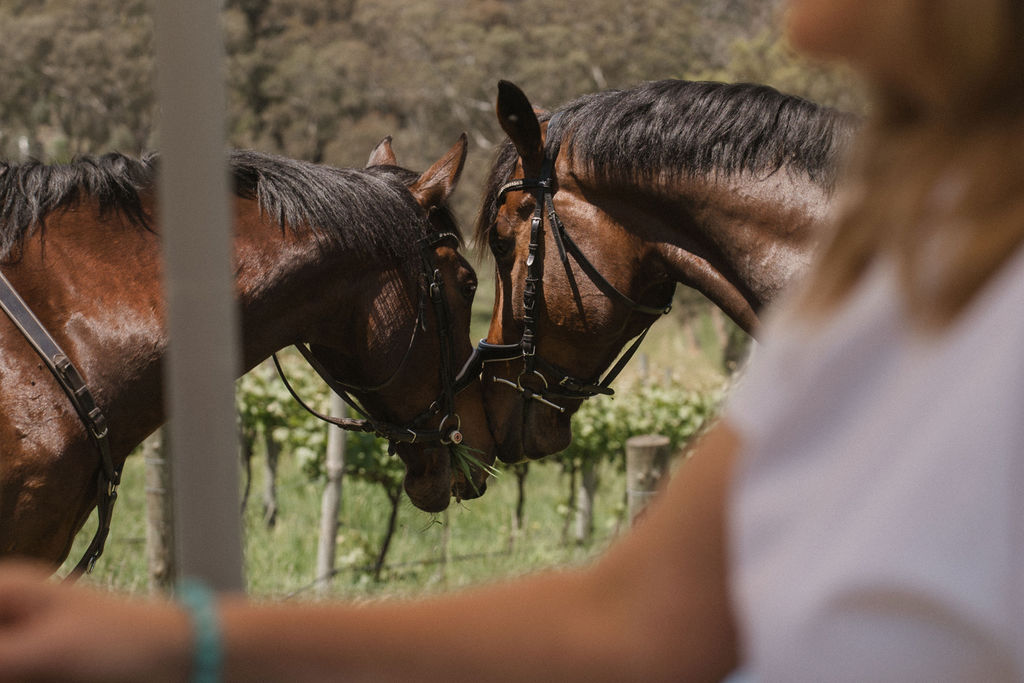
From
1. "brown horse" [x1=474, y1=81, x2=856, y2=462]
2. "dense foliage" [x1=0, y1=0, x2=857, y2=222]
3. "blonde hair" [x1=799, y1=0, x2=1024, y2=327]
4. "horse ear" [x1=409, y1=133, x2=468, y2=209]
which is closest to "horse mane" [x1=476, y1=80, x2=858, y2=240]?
"brown horse" [x1=474, y1=81, x2=856, y2=462]

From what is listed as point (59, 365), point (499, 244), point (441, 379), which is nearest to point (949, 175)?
point (59, 365)

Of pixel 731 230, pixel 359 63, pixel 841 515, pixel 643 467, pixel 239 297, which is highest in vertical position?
pixel 359 63

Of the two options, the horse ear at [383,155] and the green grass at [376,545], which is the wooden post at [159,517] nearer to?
the green grass at [376,545]

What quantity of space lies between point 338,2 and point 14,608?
33.7 meters

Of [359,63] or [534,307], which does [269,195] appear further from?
[359,63]

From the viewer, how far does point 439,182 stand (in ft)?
10.4

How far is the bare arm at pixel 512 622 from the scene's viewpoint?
57 centimetres

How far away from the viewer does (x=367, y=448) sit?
547 centimetres

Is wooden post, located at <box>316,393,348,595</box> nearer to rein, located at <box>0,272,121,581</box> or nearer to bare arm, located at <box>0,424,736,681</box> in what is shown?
rein, located at <box>0,272,121,581</box>

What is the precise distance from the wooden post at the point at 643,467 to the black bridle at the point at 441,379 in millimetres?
1670

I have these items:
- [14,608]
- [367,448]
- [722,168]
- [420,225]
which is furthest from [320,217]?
[367,448]

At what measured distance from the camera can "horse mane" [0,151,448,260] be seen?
262 centimetres

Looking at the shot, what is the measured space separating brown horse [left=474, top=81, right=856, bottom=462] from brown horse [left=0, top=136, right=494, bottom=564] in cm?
23

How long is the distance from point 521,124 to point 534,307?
0.54 m
